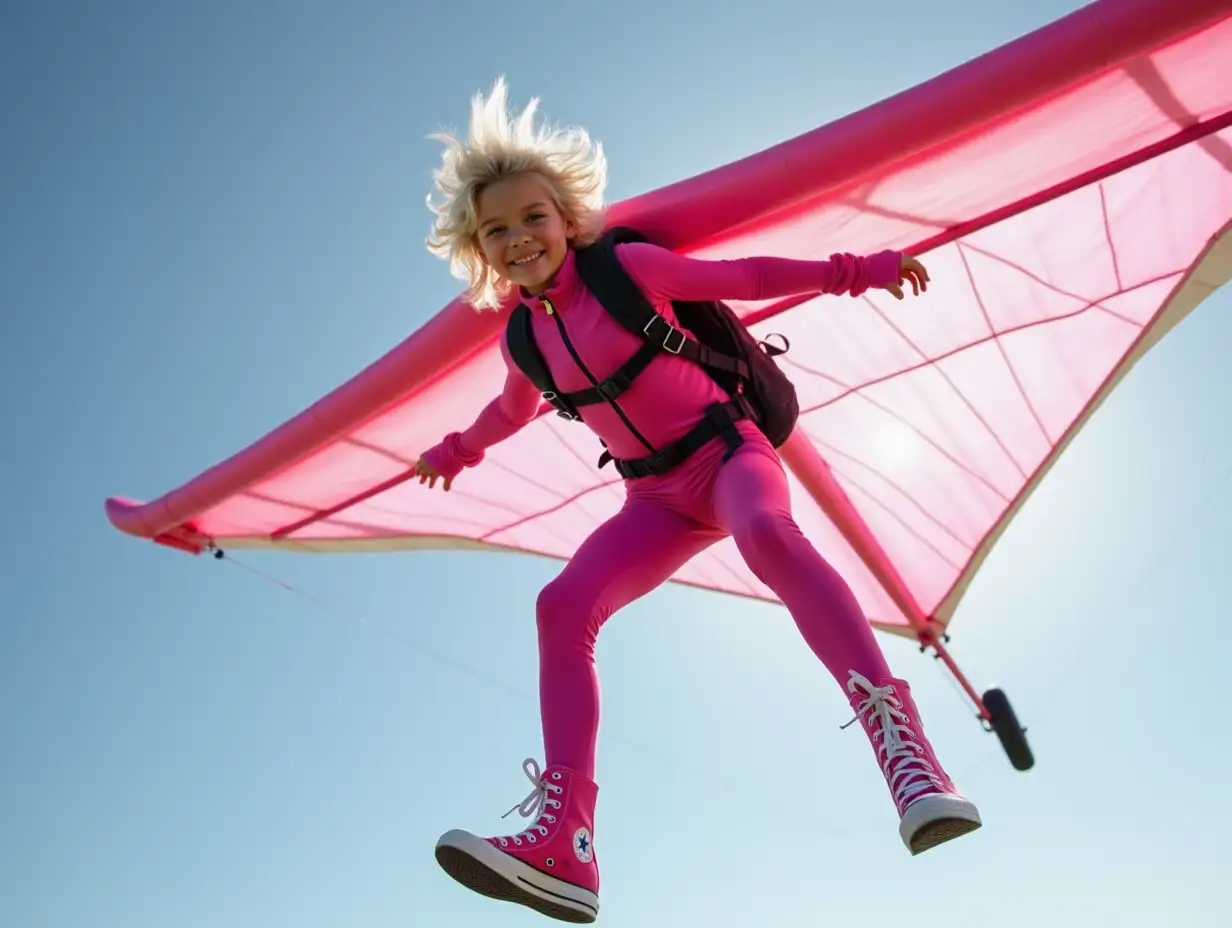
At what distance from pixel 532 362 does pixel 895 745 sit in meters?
1.36

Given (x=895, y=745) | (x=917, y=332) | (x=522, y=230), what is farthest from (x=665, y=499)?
(x=917, y=332)

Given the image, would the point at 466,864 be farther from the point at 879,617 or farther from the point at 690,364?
the point at 879,617

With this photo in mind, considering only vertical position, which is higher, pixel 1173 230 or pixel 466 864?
pixel 1173 230

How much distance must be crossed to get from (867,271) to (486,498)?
2.77m

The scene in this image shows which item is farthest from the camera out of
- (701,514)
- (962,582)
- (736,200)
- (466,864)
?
(962,582)

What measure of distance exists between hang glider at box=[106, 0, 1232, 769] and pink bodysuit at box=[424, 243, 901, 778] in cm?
43

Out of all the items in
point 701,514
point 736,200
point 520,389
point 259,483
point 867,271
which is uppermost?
point 259,483

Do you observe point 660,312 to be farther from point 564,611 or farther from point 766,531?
point 564,611

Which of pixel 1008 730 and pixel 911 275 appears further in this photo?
pixel 1008 730

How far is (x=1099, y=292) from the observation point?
4.70 metres

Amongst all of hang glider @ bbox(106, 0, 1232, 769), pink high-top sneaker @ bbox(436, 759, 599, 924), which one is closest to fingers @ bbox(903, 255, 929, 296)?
hang glider @ bbox(106, 0, 1232, 769)

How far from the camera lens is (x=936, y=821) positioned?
209cm

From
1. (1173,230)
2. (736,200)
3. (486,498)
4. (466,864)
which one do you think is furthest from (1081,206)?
(466,864)

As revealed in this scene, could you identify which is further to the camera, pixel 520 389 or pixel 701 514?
pixel 520 389
